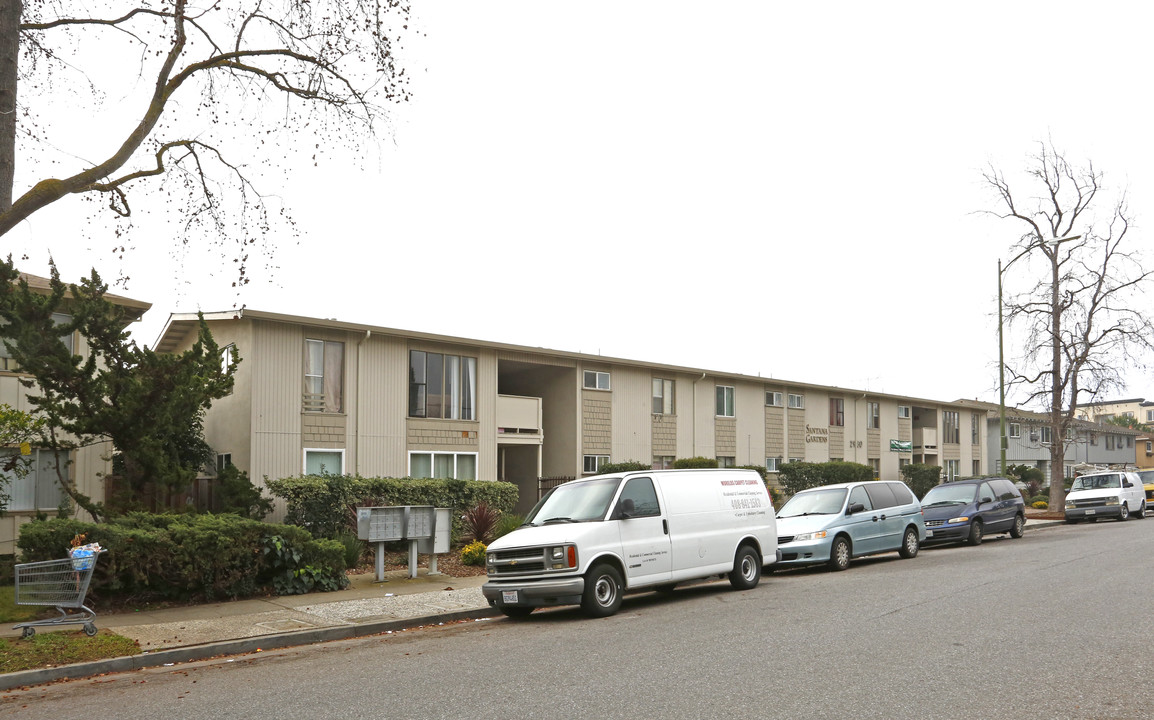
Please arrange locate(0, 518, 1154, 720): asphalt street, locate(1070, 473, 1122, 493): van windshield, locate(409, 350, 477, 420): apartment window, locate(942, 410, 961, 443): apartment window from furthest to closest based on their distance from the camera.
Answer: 1. locate(942, 410, 961, 443): apartment window
2. locate(1070, 473, 1122, 493): van windshield
3. locate(409, 350, 477, 420): apartment window
4. locate(0, 518, 1154, 720): asphalt street

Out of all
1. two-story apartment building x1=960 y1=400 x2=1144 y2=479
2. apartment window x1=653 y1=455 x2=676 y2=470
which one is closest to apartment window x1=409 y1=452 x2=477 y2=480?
apartment window x1=653 y1=455 x2=676 y2=470

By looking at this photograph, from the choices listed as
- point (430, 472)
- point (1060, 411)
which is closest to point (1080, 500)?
point (1060, 411)

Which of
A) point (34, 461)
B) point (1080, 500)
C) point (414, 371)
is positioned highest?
point (414, 371)

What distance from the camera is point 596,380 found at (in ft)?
102

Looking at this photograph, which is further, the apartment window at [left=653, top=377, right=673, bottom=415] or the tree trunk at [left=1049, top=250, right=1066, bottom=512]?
the tree trunk at [left=1049, top=250, right=1066, bottom=512]

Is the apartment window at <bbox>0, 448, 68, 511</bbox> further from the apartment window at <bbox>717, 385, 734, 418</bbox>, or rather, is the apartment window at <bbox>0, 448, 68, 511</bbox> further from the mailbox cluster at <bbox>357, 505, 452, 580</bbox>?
the apartment window at <bbox>717, 385, 734, 418</bbox>

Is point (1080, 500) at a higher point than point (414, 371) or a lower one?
lower

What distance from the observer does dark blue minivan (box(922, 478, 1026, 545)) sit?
22.7 m

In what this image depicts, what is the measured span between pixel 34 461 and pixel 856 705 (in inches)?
706

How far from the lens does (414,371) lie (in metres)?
25.2

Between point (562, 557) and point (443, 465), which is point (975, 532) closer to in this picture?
point (443, 465)

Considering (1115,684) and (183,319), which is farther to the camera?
(183,319)

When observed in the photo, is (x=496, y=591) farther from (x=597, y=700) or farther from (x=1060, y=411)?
(x=1060, y=411)

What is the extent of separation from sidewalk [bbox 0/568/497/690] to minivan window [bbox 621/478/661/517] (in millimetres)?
2501
